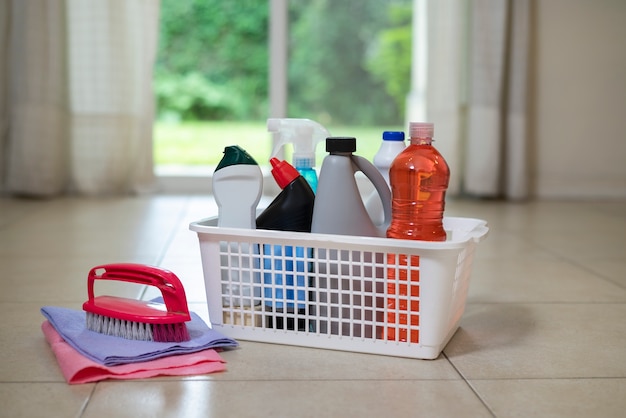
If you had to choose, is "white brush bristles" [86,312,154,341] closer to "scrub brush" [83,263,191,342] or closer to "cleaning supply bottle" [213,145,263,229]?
"scrub brush" [83,263,191,342]

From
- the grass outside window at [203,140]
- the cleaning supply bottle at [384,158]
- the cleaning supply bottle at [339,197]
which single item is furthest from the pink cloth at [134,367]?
the grass outside window at [203,140]

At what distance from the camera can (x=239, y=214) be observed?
45.5 inches

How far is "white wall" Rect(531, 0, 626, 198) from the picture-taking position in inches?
121

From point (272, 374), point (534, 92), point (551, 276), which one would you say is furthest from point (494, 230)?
point (272, 374)

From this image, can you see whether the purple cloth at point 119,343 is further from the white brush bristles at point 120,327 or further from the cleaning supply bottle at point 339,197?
the cleaning supply bottle at point 339,197

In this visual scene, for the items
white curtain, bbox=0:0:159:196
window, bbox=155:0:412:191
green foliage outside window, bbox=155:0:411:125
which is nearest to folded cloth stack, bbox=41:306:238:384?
white curtain, bbox=0:0:159:196

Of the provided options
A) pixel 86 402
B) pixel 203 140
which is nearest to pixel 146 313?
pixel 86 402

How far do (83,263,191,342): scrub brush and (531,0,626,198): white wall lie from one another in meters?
2.31

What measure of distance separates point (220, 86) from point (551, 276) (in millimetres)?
3464

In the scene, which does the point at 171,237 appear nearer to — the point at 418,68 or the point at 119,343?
the point at 119,343

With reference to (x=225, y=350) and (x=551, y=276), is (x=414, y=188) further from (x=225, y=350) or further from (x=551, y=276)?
(x=551, y=276)

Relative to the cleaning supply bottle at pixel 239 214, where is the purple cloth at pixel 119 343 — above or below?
below

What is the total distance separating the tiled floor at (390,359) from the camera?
934 mm

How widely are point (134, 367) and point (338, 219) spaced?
1.08 ft
